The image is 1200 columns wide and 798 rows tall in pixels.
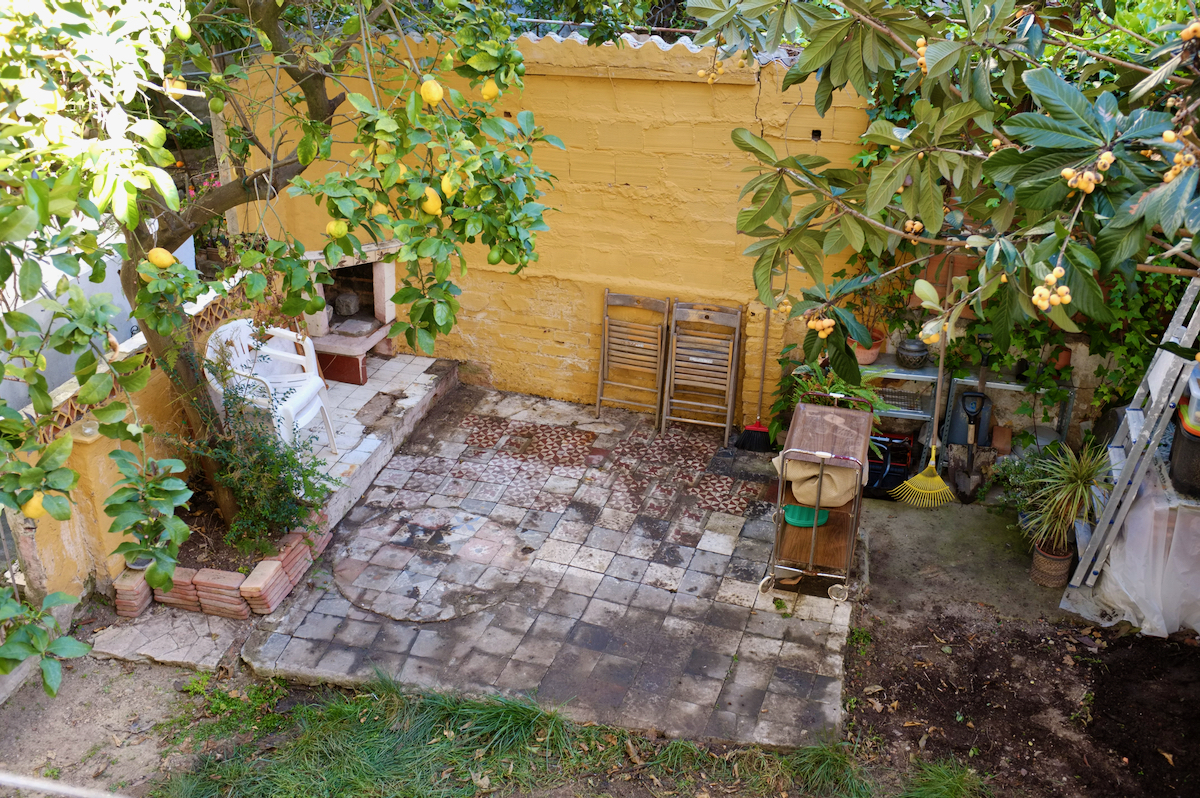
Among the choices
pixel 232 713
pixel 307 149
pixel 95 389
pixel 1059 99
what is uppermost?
pixel 1059 99

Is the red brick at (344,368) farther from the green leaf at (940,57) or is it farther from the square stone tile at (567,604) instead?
the green leaf at (940,57)

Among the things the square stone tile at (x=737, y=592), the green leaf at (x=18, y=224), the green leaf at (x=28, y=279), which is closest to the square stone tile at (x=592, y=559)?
the square stone tile at (x=737, y=592)

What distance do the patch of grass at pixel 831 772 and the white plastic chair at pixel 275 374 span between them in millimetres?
3234

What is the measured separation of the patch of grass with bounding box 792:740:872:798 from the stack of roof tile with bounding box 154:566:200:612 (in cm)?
321

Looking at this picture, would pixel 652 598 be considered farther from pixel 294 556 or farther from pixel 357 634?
pixel 294 556

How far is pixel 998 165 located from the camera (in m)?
2.49

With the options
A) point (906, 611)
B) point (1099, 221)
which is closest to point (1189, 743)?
point (906, 611)

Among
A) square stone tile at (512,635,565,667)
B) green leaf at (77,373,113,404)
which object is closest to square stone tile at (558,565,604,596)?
square stone tile at (512,635,565,667)

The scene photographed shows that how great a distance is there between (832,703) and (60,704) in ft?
12.1

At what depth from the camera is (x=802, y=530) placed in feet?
16.1

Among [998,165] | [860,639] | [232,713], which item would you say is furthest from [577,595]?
[998,165]

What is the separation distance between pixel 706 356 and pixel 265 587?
329cm

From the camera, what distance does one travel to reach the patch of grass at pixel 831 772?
150 inches

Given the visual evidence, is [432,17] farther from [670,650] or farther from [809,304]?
[670,650]
